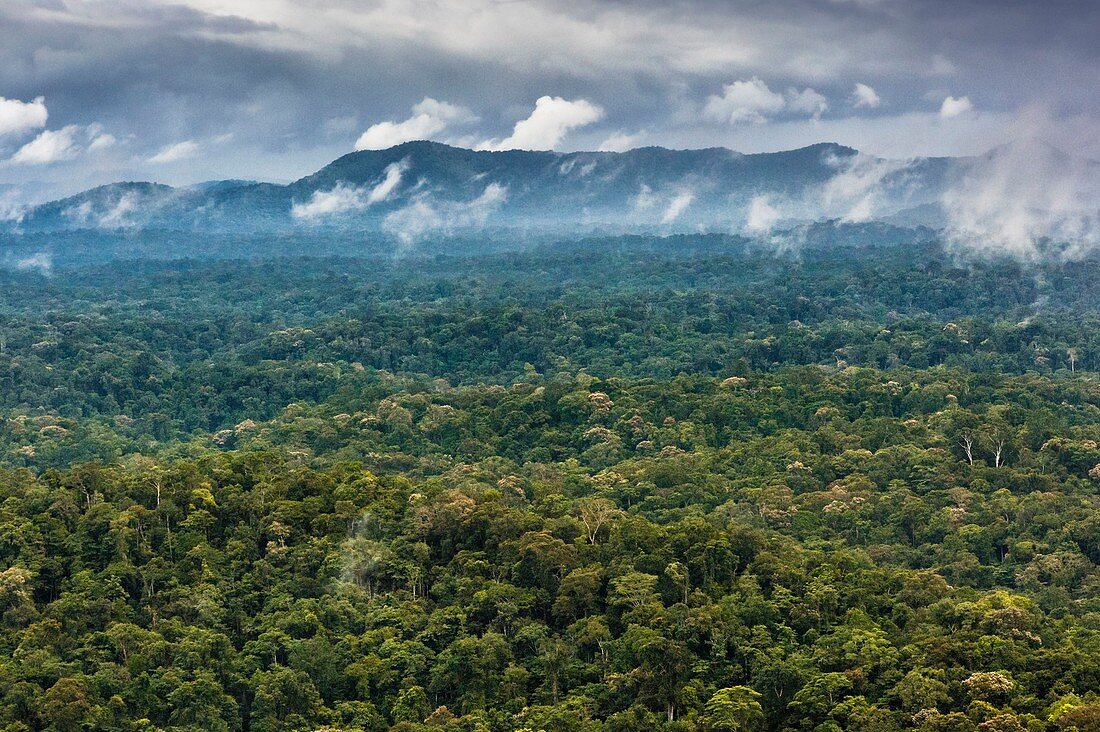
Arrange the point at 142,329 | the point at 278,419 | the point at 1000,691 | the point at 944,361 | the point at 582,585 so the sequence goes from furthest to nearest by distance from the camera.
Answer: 1. the point at 142,329
2. the point at 944,361
3. the point at 278,419
4. the point at 582,585
5. the point at 1000,691

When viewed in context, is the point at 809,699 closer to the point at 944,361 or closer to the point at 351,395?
the point at 351,395

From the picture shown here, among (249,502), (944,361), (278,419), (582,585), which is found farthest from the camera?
→ (944,361)

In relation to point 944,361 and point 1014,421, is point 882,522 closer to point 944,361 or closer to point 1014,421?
point 1014,421

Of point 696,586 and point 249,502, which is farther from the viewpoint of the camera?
point 249,502

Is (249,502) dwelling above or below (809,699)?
above

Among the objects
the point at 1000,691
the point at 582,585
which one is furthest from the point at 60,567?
the point at 1000,691

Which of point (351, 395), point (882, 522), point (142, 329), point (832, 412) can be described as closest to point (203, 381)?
point (351, 395)
